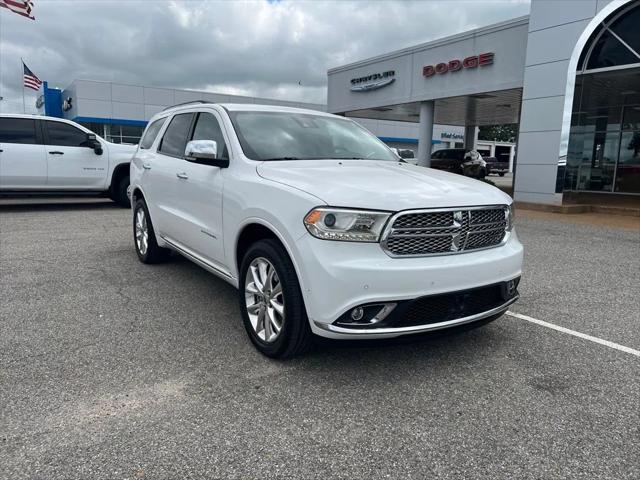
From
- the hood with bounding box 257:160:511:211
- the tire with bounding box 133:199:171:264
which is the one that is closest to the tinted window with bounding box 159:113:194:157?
the tire with bounding box 133:199:171:264

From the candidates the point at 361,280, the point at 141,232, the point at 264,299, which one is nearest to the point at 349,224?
the point at 361,280

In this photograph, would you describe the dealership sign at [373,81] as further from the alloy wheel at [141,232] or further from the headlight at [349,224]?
the headlight at [349,224]

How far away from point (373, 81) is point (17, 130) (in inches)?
606

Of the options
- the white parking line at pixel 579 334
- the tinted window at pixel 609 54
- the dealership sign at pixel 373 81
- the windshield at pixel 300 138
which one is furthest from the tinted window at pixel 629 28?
the white parking line at pixel 579 334

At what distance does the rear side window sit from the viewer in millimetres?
6039

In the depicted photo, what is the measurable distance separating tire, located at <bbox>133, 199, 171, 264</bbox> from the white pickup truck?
6120 mm

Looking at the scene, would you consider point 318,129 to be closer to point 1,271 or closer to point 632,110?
point 1,271

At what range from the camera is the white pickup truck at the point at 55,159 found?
10.9 metres

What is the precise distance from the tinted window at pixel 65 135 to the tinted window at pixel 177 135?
7092mm

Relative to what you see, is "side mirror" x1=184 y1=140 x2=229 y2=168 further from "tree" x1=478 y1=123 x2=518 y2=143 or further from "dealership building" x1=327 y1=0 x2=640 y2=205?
"tree" x1=478 y1=123 x2=518 y2=143

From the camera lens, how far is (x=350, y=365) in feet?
11.2

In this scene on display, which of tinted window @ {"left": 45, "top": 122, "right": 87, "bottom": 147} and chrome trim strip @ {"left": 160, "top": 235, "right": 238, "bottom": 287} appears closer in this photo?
chrome trim strip @ {"left": 160, "top": 235, "right": 238, "bottom": 287}

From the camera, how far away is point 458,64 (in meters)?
18.5

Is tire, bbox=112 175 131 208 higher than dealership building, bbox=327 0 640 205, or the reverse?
dealership building, bbox=327 0 640 205
